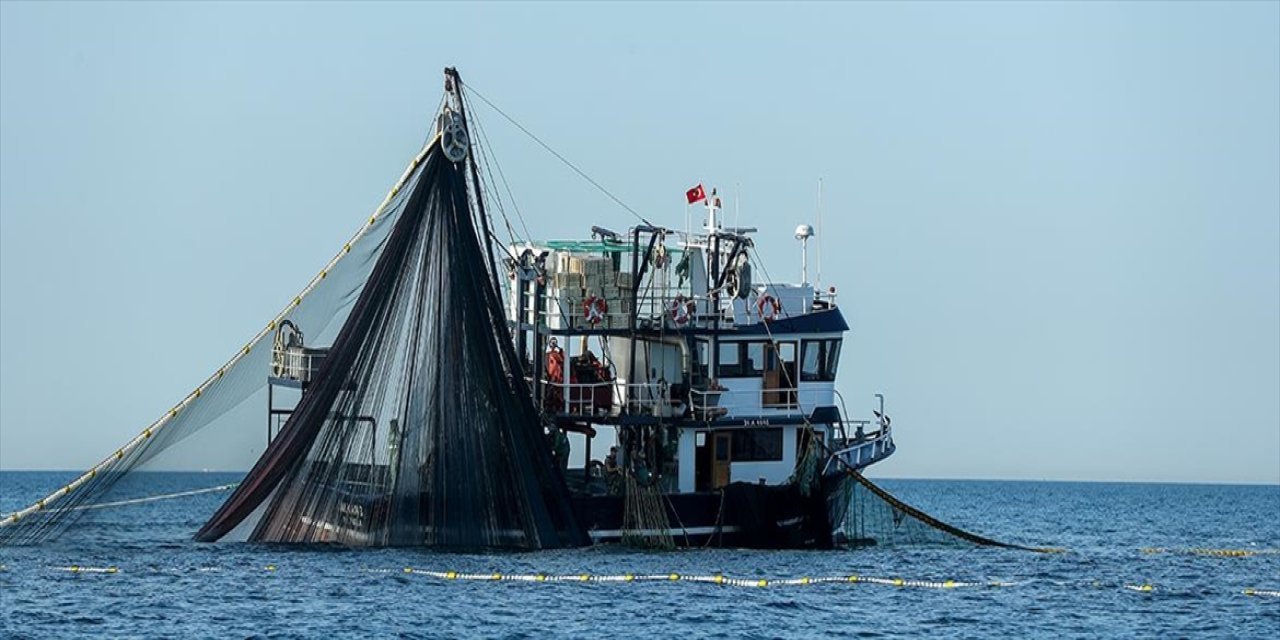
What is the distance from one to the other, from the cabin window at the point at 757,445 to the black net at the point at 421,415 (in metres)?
6.95

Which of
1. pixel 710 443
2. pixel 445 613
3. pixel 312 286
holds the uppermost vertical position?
pixel 312 286

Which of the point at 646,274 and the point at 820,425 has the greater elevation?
the point at 646,274

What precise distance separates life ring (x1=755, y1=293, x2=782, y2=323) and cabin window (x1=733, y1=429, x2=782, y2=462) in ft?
9.49

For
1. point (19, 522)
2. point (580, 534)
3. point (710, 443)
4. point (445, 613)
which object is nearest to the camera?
point (445, 613)

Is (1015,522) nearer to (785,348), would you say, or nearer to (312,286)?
(785,348)

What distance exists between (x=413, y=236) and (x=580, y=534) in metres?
8.14

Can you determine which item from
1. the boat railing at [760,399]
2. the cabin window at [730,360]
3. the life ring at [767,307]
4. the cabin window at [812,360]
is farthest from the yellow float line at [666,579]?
the life ring at [767,307]

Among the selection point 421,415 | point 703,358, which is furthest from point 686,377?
point 421,415

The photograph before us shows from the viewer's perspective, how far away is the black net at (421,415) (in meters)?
47.8

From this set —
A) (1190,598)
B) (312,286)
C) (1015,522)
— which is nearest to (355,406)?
(312,286)

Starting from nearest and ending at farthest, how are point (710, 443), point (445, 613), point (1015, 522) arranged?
1. point (445, 613)
2. point (710, 443)
3. point (1015, 522)

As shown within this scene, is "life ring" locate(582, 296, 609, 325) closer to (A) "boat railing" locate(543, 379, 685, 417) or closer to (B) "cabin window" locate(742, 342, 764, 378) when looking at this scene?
(A) "boat railing" locate(543, 379, 685, 417)

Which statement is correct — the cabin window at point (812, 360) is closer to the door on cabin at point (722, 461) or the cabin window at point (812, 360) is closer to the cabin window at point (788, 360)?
the cabin window at point (788, 360)

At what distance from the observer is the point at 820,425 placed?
55.4m
